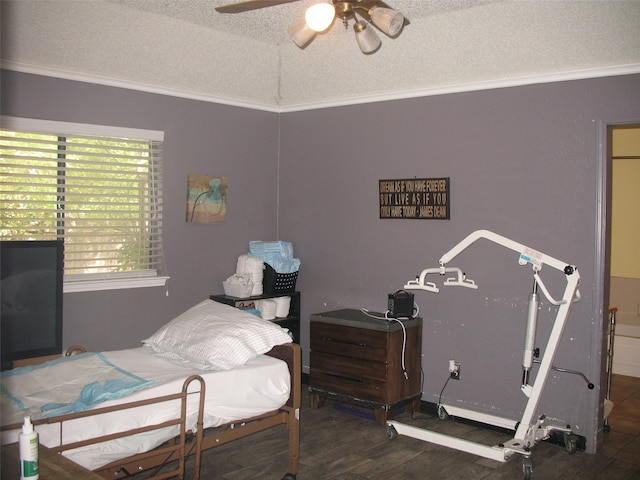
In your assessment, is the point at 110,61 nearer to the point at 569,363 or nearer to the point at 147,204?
the point at 147,204

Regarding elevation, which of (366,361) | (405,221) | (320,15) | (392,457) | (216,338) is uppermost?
(320,15)

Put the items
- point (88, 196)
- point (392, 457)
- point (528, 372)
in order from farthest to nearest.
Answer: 1. point (88, 196)
2. point (392, 457)
3. point (528, 372)

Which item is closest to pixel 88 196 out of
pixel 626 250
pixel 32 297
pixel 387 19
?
pixel 32 297

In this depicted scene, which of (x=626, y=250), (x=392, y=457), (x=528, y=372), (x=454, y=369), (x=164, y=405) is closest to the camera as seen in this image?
(x=164, y=405)

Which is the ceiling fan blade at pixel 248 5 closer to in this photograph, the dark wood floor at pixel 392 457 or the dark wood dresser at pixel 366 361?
the dark wood dresser at pixel 366 361

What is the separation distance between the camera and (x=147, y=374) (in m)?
3.26

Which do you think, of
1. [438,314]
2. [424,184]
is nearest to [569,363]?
[438,314]

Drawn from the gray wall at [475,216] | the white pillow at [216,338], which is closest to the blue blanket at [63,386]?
the white pillow at [216,338]

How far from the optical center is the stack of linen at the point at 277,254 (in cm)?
492

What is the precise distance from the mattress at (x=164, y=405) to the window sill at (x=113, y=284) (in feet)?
2.34

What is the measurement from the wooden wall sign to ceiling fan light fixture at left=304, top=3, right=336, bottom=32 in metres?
1.92

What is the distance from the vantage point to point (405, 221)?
4586 millimetres

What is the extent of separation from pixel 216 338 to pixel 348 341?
49.7 inches

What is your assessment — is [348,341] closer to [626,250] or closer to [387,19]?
[387,19]
